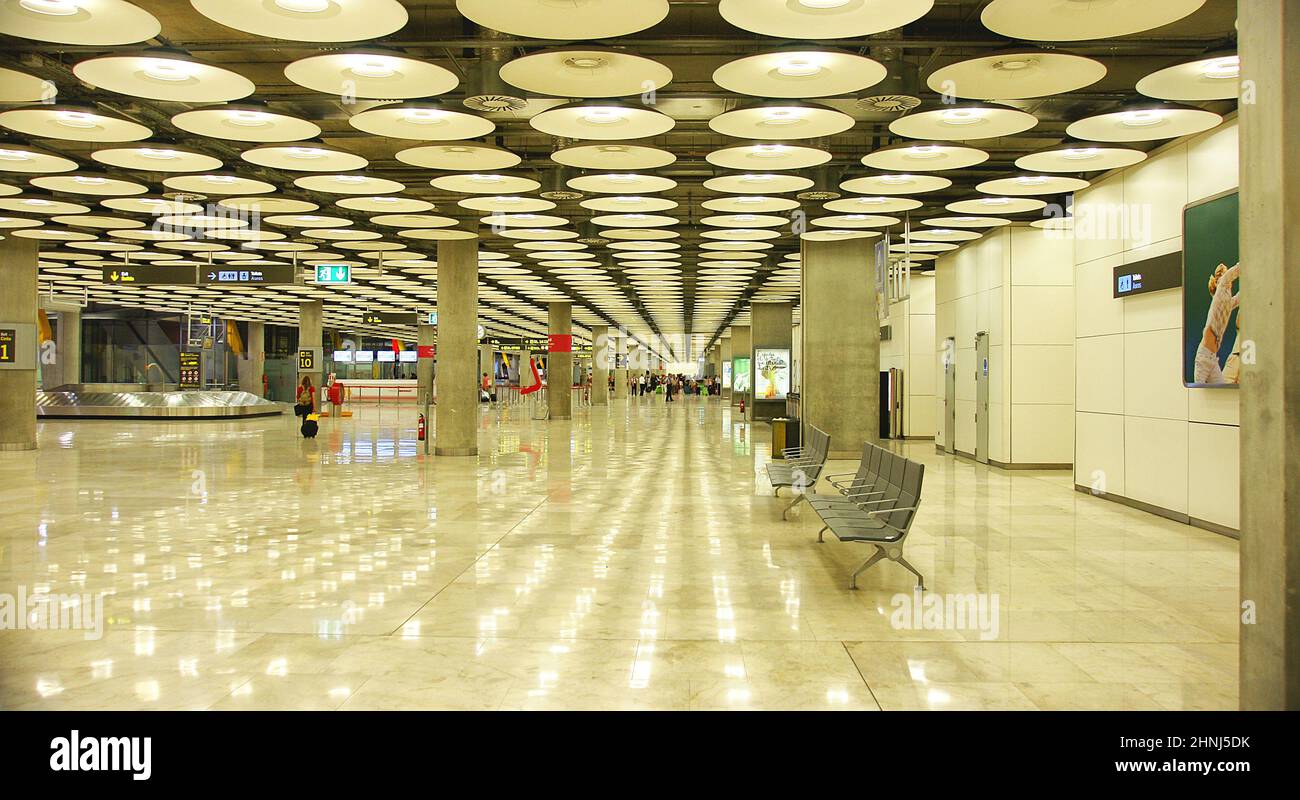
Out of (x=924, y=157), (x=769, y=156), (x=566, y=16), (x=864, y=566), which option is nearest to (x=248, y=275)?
(x=769, y=156)

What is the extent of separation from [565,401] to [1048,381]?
23.6 metres

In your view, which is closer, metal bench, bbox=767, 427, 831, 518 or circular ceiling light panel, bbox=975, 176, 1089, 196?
metal bench, bbox=767, 427, 831, 518

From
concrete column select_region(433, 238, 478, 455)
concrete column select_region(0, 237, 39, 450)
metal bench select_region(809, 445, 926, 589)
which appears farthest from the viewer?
concrete column select_region(0, 237, 39, 450)

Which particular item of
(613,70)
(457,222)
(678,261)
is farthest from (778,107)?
(678,261)

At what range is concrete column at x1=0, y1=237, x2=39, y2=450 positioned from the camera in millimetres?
21328

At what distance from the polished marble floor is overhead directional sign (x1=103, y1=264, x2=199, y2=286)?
9.15 meters

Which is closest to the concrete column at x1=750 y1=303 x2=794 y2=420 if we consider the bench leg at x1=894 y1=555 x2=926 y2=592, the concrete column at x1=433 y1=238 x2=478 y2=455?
the concrete column at x1=433 y1=238 x2=478 y2=455

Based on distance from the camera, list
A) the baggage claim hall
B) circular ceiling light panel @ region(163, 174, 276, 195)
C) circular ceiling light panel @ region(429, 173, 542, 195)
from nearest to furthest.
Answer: the baggage claim hall < circular ceiling light panel @ region(429, 173, 542, 195) < circular ceiling light panel @ region(163, 174, 276, 195)

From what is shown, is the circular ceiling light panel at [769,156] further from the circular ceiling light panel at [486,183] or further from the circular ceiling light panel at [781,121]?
the circular ceiling light panel at [486,183]

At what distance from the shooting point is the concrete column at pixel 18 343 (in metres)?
21.3

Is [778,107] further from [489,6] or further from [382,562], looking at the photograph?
[382,562]

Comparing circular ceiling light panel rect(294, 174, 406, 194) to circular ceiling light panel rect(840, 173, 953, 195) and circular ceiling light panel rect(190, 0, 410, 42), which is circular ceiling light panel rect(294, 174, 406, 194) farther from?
circular ceiling light panel rect(840, 173, 953, 195)

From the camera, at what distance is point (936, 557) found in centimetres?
896

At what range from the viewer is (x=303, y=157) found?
12.7 meters
